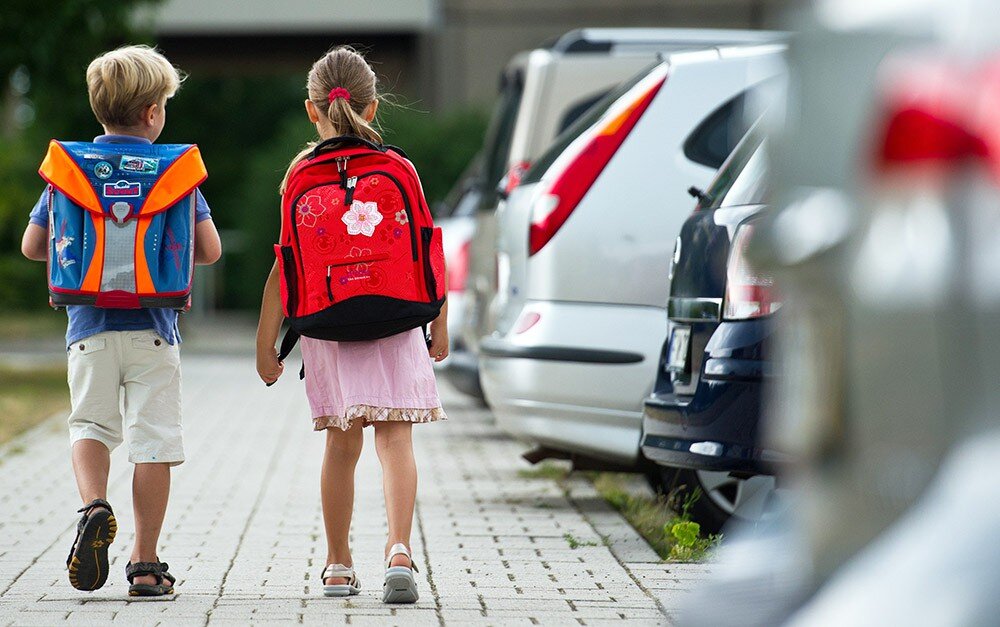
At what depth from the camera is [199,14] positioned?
25.7 meters

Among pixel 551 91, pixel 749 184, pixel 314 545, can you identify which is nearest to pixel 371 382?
pixel 749 184

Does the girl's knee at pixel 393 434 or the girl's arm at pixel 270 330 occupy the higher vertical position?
the girl's arm at pixel 270 330

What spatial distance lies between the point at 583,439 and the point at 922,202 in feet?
15.1

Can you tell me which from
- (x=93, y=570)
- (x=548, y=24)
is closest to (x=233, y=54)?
(x=548, y=24)

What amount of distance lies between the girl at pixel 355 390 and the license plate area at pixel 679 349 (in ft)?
2.36

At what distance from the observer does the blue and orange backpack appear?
4.70 meters

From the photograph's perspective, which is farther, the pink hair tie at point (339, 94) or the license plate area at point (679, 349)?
the license plate area at point (679, 349)

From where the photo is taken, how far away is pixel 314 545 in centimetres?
585


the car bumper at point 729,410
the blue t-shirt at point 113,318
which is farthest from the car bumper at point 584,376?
the blue t-shirt at point 113,318

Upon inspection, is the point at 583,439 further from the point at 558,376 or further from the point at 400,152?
the point at 400,152

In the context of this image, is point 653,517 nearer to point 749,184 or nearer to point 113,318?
point 749,184

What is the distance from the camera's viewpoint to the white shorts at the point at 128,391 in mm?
4758

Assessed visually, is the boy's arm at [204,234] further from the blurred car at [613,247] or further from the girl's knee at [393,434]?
the blurred car at [613,247]

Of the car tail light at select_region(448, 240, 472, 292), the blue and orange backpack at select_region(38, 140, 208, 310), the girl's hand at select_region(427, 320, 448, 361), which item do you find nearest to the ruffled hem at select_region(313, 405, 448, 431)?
the girl's hand at select_region(427, 320, 448, 361)
